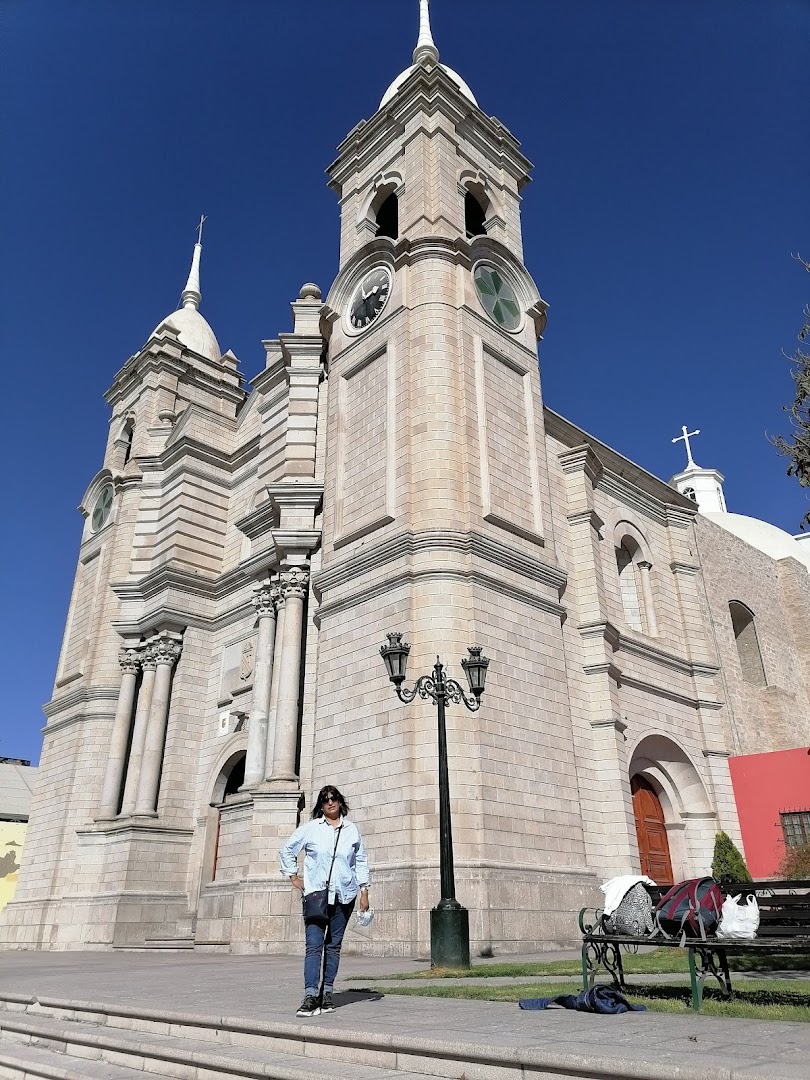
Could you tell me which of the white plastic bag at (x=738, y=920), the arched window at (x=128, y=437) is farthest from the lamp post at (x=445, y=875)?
the arched window at (x=128, y=437)

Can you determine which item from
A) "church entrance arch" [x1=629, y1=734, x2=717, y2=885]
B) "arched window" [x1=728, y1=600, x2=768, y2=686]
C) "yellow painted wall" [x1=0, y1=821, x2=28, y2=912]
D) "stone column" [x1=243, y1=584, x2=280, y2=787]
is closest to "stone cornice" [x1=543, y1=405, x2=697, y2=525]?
"arched window" [x1=728, y1=600, x2=768, y2=686]

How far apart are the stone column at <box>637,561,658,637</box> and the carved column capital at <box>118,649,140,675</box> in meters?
14.8

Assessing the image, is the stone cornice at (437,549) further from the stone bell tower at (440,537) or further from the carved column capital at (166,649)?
the carved column capital at (166,649)

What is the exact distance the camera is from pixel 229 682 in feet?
72.6

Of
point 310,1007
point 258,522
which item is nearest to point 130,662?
point 258,522

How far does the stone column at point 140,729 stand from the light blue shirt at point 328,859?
15.7 m

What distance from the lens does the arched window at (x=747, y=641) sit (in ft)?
93.6

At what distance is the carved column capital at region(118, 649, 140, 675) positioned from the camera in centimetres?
2325

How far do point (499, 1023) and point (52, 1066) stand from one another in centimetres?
350

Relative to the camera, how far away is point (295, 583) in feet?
62.6

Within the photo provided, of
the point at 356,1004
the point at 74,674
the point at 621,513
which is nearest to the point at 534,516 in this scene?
the point at 621,513

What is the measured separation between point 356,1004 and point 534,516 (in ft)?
41.8

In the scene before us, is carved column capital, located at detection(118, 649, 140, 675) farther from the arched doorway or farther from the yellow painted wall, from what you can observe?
the yellow painted wall

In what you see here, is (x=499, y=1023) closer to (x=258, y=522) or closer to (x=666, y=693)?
(x=666, y=693)
